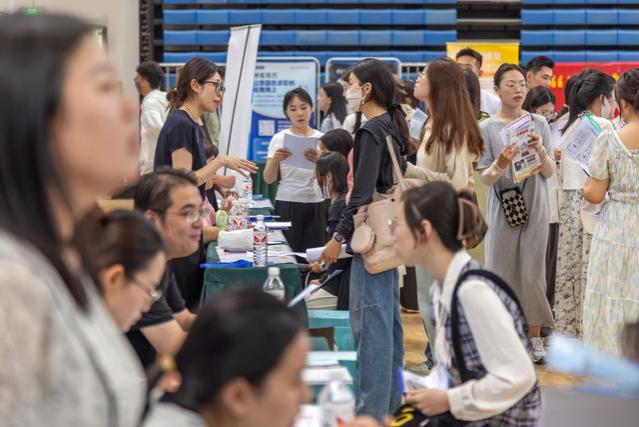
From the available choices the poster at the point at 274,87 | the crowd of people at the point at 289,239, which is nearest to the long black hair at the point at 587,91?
the crowd of people at the point at 289,239

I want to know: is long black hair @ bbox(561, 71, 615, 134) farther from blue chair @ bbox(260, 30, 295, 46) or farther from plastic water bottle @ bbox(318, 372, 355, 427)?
blue chair @ bbox(260, 30, 295, 46)

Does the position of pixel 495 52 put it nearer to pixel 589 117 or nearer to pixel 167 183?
pixel 589 117

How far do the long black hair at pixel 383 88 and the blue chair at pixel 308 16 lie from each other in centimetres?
971

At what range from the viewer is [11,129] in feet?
3.59

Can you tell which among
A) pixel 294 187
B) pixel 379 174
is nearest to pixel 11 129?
pixel 379 174

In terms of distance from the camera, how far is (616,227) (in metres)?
4.22

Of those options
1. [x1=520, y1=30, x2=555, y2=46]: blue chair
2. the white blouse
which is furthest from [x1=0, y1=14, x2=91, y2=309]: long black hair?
[x1=520, y1=30, x2=555, y2=46]: blue chair

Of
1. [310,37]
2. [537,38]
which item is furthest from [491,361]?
[537,38]

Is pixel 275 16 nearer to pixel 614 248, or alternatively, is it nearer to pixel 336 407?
pixel 614 248

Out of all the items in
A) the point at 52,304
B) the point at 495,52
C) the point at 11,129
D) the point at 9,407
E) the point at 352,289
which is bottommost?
the point at 352,289

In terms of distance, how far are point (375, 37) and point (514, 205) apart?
8.86 metres

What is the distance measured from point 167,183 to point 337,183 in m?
2.38

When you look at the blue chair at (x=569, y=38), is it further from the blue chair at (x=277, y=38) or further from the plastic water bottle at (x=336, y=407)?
the plastic water bottle at (x=336, y=407)

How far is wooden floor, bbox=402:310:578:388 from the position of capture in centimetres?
512
